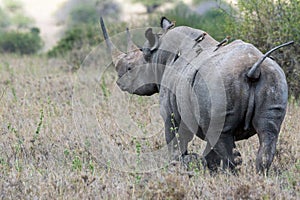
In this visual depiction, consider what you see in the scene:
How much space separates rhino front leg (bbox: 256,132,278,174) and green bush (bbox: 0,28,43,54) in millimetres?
17178

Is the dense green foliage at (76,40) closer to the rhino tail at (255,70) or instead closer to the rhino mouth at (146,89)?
the rhino mouth at (146,89)

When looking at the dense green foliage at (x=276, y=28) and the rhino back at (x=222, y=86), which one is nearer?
the rhino back at (x=222, y=86)

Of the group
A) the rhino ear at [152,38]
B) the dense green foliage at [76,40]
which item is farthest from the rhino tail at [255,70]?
the dense green foliage at [76,40]

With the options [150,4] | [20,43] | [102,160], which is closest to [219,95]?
[102,160]

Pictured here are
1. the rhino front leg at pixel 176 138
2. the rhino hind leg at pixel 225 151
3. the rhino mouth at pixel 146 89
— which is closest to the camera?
the rhino hind leg at pixel 225 151

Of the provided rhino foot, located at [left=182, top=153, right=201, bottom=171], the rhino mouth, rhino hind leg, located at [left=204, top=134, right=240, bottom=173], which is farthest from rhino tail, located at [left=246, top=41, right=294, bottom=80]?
the rhino mouth

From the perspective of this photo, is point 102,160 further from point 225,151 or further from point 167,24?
point 225,151

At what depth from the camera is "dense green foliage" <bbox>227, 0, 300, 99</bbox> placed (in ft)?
36.4

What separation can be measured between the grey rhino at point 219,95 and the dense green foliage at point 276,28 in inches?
166

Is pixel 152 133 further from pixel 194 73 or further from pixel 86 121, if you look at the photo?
pixel 194 73

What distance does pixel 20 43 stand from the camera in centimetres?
2325

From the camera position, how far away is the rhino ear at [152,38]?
24.7ft

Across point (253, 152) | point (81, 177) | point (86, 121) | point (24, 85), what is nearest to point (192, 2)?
point (24, 85)

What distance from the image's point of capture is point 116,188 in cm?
618
